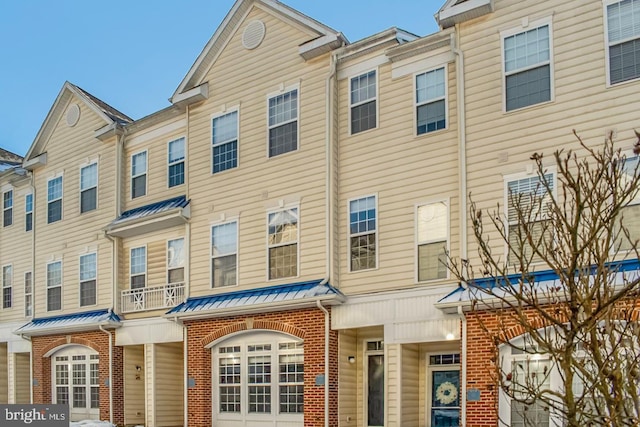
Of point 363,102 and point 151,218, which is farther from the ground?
point 363,102

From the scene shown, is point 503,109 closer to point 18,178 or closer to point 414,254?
point 414,254

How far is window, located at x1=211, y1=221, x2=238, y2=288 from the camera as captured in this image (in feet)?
72.0

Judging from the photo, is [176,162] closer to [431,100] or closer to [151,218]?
[151,218]

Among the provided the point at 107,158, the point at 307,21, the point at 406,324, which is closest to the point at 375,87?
the point at 307,21

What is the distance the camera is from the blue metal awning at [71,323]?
25359mm

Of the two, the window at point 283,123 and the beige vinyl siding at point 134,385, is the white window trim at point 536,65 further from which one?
the beige vinyl siding at point 134,385

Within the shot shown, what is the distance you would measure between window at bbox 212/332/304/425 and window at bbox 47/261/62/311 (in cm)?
877

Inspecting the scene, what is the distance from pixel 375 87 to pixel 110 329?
1208cm

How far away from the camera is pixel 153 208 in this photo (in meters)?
24.5

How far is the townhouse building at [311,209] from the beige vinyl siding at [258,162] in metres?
0.05

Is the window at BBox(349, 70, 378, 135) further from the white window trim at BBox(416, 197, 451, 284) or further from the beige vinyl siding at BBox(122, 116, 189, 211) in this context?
the beige vinyl siding at BBox(122, 116, 189, 211)

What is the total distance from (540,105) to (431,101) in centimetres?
285

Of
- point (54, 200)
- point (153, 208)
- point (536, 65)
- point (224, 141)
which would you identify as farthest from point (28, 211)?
point (536, 65)

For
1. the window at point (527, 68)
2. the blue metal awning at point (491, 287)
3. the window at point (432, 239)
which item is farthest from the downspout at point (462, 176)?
the window at point (527, 68)
